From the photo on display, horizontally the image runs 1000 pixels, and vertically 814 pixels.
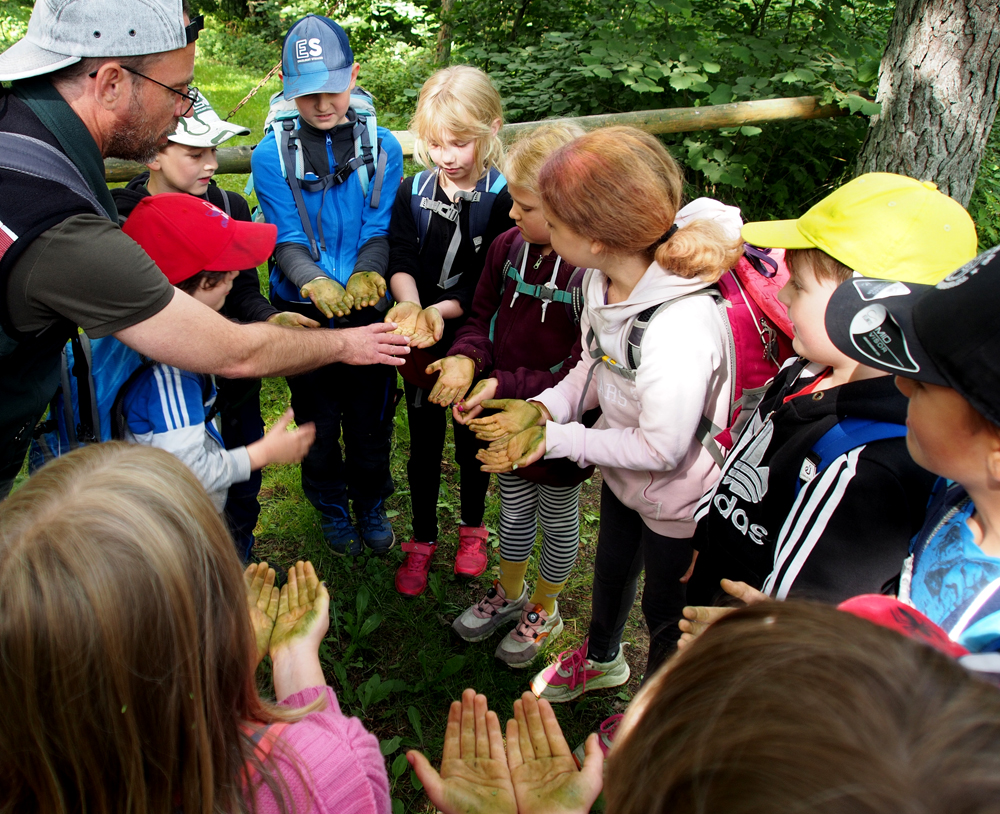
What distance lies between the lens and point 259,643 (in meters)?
1.58

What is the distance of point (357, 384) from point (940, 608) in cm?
243

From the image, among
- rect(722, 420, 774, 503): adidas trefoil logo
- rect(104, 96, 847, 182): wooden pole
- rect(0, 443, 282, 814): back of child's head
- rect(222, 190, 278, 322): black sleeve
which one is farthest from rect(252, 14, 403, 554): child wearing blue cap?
rect(104, 96, 847, 182): wooden pole

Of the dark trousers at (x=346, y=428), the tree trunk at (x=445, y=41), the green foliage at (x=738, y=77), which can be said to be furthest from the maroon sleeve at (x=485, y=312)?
the tree trunk at (x=445, y=41)

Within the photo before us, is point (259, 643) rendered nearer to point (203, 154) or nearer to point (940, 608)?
point (940, 608)

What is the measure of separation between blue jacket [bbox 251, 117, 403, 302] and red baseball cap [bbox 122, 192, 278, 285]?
53 cm

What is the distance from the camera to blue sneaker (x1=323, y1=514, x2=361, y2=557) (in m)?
3.36

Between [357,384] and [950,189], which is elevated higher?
[950,189]

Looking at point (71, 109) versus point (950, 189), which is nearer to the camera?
point (71, 109)

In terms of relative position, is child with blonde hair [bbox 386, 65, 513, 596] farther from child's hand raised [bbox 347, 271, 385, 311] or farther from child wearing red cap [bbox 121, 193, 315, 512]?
child wearing red cap [bbox 121, 193, 315, 512]

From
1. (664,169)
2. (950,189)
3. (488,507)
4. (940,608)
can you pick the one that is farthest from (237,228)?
(950,189)

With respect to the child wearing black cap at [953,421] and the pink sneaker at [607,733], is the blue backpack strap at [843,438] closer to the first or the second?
the child wearing black cap at [953,421]

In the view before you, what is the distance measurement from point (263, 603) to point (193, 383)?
3.01ft

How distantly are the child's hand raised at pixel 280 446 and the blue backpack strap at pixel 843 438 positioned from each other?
1.51m

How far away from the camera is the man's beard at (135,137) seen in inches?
80.6
